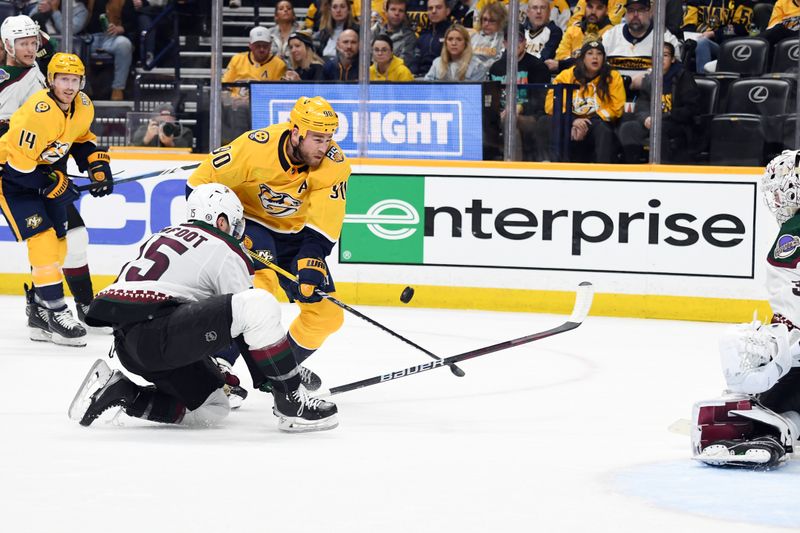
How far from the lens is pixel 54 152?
5.98m

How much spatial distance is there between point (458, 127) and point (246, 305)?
13.0 ft

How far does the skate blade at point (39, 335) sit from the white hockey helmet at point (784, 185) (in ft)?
12.0

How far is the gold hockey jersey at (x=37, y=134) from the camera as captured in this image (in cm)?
581

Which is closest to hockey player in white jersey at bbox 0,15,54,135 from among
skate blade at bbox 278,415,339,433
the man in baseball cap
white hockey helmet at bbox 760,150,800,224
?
the man in baseball cap

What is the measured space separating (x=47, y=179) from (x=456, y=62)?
255cm

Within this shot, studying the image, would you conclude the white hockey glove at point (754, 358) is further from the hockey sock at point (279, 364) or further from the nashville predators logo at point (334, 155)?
the nashville predators logo at point (334, 155)

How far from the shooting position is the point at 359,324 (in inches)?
268

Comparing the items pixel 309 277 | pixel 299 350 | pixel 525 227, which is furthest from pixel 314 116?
pixel 525 227

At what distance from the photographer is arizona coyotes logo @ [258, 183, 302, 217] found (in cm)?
469

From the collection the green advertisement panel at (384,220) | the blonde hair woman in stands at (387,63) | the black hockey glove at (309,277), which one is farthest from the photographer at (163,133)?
the black hockey glove at (309,277)

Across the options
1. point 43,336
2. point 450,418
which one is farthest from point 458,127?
point 450,418

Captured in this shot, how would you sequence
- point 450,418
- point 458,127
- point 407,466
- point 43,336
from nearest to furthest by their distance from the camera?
point 407,466
point 450,418
point 43,336
point 458,127

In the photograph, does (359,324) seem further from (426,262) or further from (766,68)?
(766,68)

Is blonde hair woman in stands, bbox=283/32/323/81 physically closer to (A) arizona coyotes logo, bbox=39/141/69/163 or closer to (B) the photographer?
(B) the photographer
